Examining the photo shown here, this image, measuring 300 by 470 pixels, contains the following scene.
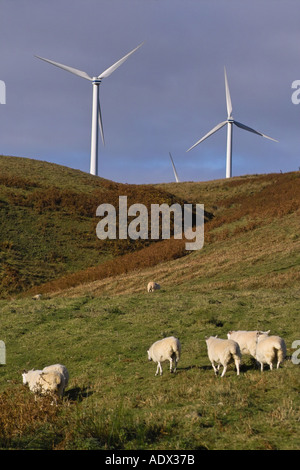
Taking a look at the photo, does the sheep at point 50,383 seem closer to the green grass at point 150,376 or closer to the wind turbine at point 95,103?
the green grass at point 150,376

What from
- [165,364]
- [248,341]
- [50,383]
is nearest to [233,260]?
[165,364]

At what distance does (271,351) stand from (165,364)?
4005 mm

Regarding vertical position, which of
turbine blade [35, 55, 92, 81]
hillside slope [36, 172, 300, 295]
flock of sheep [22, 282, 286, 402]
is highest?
turbine blade [35, 55, 92, 81]

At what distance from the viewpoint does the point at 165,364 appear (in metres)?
15.5

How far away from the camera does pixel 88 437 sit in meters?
8.25

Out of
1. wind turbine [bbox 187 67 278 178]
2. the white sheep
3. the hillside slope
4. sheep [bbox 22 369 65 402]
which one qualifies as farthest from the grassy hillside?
sheep [bbox 22 369 65 402]

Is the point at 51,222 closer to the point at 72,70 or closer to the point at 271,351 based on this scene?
the point at 72,70

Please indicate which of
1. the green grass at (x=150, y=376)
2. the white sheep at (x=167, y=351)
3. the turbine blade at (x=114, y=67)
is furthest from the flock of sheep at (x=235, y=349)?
the turbine blade at (x=114, y=67)

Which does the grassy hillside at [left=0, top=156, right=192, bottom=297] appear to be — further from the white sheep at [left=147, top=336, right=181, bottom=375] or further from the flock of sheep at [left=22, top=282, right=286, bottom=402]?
the flock of sheep at [left=22, top=282, right=286, bottom=402]

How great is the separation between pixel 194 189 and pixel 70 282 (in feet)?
161

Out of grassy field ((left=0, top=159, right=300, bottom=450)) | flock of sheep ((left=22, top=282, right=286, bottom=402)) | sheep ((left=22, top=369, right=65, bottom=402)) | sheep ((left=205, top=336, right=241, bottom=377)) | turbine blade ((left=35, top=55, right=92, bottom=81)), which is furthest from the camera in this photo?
turbine blade ((left=35, top=55, right=92, bottom=81))

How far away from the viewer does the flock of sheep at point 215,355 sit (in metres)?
12.4

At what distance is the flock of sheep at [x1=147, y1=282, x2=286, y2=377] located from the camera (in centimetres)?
1270
